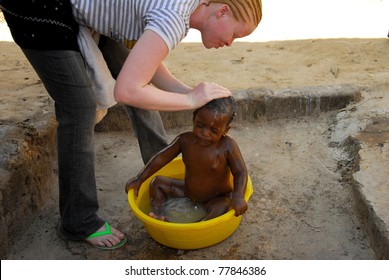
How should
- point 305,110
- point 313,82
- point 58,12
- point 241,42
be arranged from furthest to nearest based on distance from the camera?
point 241,42 < point 313,82 < point 305,110 < point 58,12

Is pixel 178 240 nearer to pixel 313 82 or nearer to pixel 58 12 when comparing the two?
pixel 58 12

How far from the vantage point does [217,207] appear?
238 centimetres

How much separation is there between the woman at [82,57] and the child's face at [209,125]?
12cm

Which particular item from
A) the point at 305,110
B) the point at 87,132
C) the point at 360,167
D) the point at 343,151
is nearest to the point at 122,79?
the point at 87,132

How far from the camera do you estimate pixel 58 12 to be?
194cm

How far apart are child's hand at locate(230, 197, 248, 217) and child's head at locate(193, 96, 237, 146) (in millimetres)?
293

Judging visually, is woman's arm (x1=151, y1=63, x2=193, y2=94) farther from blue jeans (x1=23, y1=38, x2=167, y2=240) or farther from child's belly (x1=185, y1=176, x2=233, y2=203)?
child's belly (x1=185, y1=176, x2=233, y2=203)

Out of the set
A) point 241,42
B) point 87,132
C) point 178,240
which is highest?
point 87,132

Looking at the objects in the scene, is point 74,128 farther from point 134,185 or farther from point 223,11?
point 223,11

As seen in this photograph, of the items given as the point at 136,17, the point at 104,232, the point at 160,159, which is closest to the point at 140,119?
the point at 160,159

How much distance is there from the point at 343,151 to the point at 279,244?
0.92 metres

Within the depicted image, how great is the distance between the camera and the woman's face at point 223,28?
6.29 ft

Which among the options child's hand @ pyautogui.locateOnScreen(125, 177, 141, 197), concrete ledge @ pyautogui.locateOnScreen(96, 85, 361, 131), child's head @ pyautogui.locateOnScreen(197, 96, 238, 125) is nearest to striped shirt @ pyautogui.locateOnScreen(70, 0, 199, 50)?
child's head @ pyautogui.locateOnScreen(197, 96, 238, 125)

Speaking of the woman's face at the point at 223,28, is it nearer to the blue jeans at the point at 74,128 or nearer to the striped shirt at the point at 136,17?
the striped shirt at the point at 136,17
